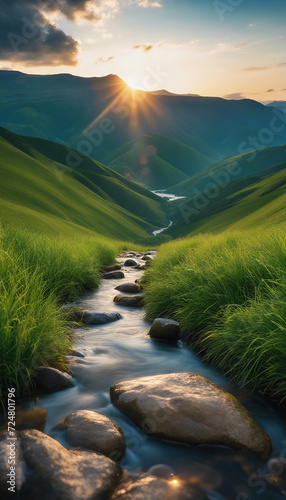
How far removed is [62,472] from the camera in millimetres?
4121

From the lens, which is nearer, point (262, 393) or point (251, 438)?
point (251, 438)

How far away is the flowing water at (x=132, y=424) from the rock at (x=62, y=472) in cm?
54

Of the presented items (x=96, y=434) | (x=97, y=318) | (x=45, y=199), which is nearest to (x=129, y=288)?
(x=97, y=318)

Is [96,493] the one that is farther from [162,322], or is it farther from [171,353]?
[162,322]

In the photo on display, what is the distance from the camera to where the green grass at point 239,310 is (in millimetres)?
6383

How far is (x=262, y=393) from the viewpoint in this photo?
6.57 metres

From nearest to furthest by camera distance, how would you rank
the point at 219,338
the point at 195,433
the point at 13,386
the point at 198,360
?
the point at 195,433 < the point at 13,386 < the point at 219,338 < the point at 198,360

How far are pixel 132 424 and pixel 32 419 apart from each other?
1.61 metres

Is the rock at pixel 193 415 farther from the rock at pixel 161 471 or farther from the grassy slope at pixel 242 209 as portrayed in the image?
the grassy slope at pixel 242 209

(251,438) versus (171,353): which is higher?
(251,438)

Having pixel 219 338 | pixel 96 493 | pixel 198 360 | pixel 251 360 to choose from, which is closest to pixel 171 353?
pixel 198 360

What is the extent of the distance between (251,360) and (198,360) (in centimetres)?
220

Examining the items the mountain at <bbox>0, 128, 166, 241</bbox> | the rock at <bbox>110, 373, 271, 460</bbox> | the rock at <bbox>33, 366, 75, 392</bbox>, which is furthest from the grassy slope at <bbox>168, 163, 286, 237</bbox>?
the rock at <bbox>33, 366, 75, 392</bbox>

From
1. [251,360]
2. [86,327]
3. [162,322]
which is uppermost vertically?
[251,360]
